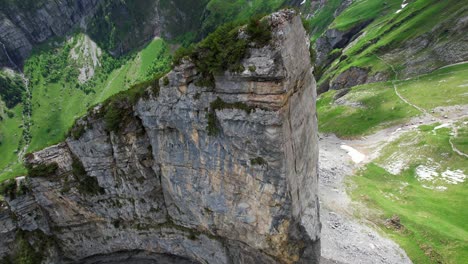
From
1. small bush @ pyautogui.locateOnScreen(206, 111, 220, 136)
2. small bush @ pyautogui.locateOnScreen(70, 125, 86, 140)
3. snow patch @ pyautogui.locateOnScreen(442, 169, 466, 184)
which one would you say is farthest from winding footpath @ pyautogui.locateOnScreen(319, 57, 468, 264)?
small bush @ pyautogui.locateOnScreen(70, 125, 86, 140)

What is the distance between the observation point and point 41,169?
102ft

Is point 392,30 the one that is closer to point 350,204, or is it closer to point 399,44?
point 399,44

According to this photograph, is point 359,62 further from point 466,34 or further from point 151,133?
point 151,133

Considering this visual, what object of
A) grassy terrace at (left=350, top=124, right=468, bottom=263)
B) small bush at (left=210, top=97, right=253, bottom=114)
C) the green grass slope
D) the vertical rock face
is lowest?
grassy terrace at (left=350, top=124, right=468, bottom=263)

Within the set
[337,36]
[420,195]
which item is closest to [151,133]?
[420,195]

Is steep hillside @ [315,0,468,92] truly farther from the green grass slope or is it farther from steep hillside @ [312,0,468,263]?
the green grass slope

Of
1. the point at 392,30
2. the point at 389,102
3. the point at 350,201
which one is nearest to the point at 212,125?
the point at 350,201

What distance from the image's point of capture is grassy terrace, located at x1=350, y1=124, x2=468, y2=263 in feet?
110

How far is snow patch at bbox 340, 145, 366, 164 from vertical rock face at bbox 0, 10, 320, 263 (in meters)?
33.9

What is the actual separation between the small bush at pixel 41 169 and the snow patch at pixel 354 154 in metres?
52.2

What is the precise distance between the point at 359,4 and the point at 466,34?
3643 inches

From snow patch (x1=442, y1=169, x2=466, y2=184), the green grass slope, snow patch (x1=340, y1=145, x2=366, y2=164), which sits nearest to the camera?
snow patch (x1=442, y1=169, x2=466, y2=184)

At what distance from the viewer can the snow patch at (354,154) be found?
192ft

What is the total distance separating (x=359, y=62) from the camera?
105375 mm
